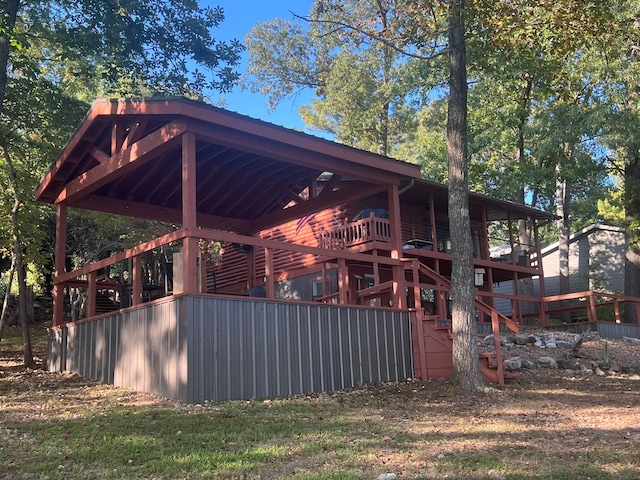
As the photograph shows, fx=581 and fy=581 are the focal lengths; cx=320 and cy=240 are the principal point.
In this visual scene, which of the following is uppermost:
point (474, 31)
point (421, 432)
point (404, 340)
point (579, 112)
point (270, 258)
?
point (579, 112)

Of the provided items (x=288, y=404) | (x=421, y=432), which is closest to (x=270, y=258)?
(x=288, y=404)

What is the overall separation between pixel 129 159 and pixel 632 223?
62.9ft

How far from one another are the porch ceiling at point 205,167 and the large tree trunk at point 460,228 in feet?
5.57

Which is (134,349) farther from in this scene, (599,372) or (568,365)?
(599,372)

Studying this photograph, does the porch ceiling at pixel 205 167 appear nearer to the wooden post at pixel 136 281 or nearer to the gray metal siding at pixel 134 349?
the wooden post at pixel 136 281

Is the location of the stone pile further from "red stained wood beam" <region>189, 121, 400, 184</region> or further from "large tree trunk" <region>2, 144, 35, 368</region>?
"large tree trunk" <region>2, 144, 35, 368</region>

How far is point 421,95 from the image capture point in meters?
22.0

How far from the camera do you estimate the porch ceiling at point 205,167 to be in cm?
834

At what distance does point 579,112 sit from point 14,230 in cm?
1780

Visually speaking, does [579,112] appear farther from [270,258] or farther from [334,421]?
[334,421]

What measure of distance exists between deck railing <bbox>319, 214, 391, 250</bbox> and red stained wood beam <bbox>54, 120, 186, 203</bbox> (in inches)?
280

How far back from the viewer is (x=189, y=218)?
7.79m

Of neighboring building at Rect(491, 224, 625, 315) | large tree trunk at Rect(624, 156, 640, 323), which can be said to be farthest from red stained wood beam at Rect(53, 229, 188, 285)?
neighboring building at Rect(491, 224, 625, 315)

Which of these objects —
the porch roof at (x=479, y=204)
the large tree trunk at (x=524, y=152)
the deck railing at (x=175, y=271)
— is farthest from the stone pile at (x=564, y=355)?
the large tree trunk at (x=524, y=152)
